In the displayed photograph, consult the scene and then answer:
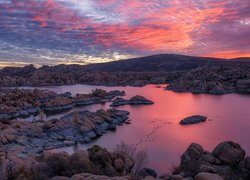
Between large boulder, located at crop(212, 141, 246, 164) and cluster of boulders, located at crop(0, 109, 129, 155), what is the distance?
17.7 meters

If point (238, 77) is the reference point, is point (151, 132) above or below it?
below

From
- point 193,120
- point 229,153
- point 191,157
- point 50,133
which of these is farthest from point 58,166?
point 193,120

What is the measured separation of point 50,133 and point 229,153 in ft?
75.0

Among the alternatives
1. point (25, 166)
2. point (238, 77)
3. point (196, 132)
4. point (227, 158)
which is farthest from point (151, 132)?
point (238, 77)

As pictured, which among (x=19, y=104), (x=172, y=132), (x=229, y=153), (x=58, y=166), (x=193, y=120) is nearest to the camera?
(x=58, y=166)

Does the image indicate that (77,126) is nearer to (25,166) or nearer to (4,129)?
(4,129)

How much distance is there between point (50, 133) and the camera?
3628 centimetres

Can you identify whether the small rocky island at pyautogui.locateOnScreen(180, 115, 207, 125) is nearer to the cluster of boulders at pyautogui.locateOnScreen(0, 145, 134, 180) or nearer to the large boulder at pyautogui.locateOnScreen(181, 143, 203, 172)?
the large boulder at pyautogui.locateOnScreen(181, 143, 203, 172)

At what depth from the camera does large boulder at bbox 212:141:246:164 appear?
61.6ft

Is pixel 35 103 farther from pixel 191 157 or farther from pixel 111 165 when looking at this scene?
pixel 191 157

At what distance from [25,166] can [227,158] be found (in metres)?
11.7

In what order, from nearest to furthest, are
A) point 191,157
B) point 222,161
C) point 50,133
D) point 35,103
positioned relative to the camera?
1. point 222,161
2. point 191,157
3. point 50,133
4. point 35,103

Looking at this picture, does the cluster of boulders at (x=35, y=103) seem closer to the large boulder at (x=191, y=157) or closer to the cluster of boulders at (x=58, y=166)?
the cluster of boulders at (x=58, y=166)

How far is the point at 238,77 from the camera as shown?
342 ft
